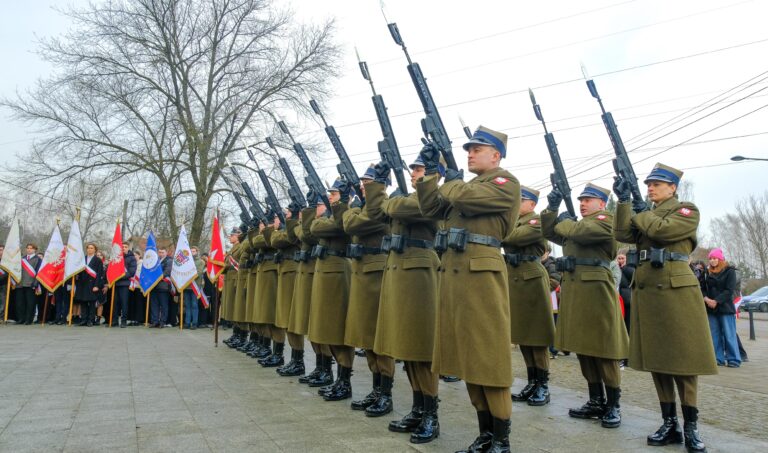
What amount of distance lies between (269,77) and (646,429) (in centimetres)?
2084

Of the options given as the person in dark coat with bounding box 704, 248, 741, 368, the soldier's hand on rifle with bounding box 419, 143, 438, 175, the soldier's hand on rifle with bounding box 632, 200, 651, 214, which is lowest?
the person in dark coat with bounding box 704, 248, 741, 368

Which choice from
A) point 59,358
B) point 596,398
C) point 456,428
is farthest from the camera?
point 59,358

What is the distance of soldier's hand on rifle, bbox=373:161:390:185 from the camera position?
5285 millimetres

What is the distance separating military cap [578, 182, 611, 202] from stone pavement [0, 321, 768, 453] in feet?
7.39

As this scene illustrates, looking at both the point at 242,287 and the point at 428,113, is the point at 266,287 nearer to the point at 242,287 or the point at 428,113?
the point at 242,287

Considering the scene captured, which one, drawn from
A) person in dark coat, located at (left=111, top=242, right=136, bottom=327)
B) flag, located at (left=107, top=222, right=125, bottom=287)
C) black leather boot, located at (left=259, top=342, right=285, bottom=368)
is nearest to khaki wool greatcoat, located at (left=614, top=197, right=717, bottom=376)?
black leather boot, located at (left=259, top=342, right=285, bottom=368)

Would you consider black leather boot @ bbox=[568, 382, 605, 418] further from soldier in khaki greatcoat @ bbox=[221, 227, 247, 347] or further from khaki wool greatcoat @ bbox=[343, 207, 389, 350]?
soldier in khaki greatcoat @ bbox=[221, 227, 247, 347]

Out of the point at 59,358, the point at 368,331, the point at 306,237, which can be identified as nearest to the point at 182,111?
the point at 59,358

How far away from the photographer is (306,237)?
23.0ft

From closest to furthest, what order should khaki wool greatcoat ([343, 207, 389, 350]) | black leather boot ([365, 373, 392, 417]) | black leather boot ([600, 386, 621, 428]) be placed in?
1. black leather boot ([600, 386, 621, 428])
2. black leather boot ([365, 373, 392, 417])
3. khaki wool greatcoat ([343, 207, 389, 350])

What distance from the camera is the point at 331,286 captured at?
630 cm

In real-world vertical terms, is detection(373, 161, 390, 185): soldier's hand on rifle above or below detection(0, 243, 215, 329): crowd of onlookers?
above

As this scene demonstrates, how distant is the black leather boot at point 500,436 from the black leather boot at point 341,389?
8.03 feet

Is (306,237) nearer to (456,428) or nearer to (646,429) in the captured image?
(456,428)
